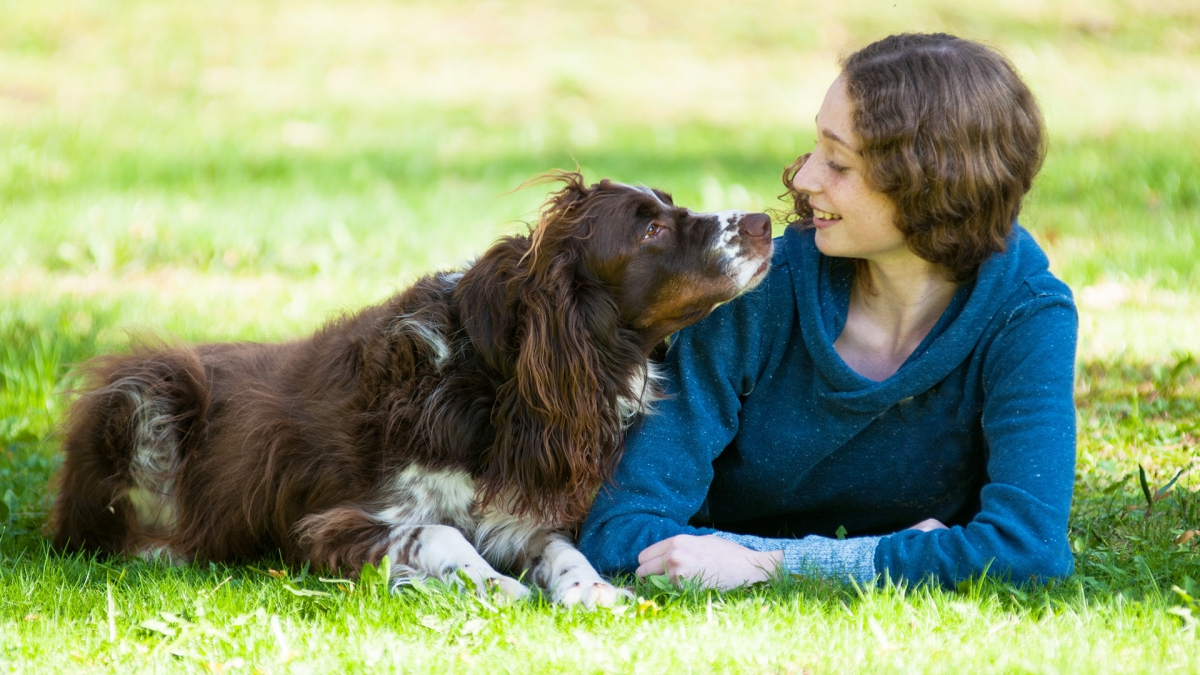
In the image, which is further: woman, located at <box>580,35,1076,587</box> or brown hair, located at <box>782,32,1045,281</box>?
brown hair, located at <box>782,32,1045,281</box>

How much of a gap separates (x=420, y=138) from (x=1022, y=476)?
918cm

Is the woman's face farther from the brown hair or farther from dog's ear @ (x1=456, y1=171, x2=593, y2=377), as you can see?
dog's ear @ (x1=456, y1=171, x2=593, y2=377)

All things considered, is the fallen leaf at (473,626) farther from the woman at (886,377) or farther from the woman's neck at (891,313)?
the woman's neck at (891,313)

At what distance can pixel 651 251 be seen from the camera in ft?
11.7

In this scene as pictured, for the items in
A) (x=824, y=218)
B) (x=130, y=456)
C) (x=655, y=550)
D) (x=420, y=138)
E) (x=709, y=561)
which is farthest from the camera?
(x=420, y=138)

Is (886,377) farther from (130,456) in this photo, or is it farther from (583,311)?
(130,456)

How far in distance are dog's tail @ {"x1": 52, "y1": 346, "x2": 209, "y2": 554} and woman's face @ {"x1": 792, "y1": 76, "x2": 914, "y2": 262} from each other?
2004 millimetres

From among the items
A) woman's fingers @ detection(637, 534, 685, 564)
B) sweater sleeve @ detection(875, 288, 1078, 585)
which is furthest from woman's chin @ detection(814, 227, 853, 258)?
woman's fingers @ detection(637, 534, 685, 564)

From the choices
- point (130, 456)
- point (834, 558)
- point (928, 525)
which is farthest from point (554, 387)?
point (130, 456)

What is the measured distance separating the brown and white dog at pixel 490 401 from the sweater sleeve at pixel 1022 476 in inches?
29.0

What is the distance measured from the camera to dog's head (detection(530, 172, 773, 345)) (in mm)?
3516

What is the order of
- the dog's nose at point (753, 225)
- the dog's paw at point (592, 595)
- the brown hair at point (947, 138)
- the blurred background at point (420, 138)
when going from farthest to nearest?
the blurred background at point (420, 138) < the dog's nose at point (753, 225) < the brown hair at point (947, 138) < the dog's paw at point (592, 595)

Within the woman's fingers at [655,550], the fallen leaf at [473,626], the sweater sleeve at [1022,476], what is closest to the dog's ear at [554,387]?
the woman's fingers at [655,550]

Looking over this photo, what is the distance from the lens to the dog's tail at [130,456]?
407 cm
